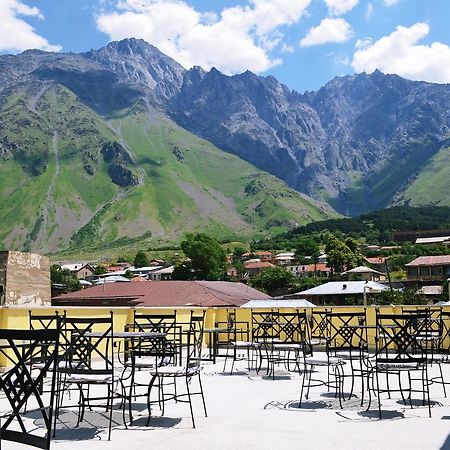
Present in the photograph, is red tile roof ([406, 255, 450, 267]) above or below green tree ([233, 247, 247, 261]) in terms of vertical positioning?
below

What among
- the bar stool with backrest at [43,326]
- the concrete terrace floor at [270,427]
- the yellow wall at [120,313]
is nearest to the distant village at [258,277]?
the yellow wall at [120,313]

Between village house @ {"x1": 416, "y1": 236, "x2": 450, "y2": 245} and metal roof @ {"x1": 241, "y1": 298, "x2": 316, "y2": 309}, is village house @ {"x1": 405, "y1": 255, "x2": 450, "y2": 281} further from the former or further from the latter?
metal roof @ {"x1": 241, "y1": 298, "x2": 316, "y2": 309}

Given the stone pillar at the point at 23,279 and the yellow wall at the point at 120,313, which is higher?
the stone pillar at the point at 23,279

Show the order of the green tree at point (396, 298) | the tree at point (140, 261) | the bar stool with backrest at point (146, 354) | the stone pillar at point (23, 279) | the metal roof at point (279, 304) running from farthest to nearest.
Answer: the tree at point (140, 261) → the green tree at point (396, 298) → the stone pillar at point (23, 279) → the metal roof at point (279, 304) → the bar stool with backrest at point (146, 354)

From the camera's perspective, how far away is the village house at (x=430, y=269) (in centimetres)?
7806

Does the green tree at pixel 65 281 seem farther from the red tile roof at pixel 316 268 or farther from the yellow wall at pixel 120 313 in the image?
the yellow wall at pixel 120 313

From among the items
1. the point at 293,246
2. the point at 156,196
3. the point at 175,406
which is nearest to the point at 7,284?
the point at 175,406

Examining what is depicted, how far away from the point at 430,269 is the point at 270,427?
259 ft

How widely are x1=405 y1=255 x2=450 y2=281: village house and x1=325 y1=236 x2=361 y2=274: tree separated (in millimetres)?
7894

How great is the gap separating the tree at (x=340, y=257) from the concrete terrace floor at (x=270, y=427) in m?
74.8

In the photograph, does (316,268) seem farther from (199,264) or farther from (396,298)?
(396,298)

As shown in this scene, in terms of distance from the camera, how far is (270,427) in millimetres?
5602

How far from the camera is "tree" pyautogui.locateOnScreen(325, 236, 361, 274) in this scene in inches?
3199

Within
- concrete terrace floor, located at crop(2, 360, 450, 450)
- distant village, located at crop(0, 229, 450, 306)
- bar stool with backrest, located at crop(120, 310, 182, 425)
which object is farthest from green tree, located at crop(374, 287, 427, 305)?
concrete terrace floor, located at crop(2, 360, 450, 450)
